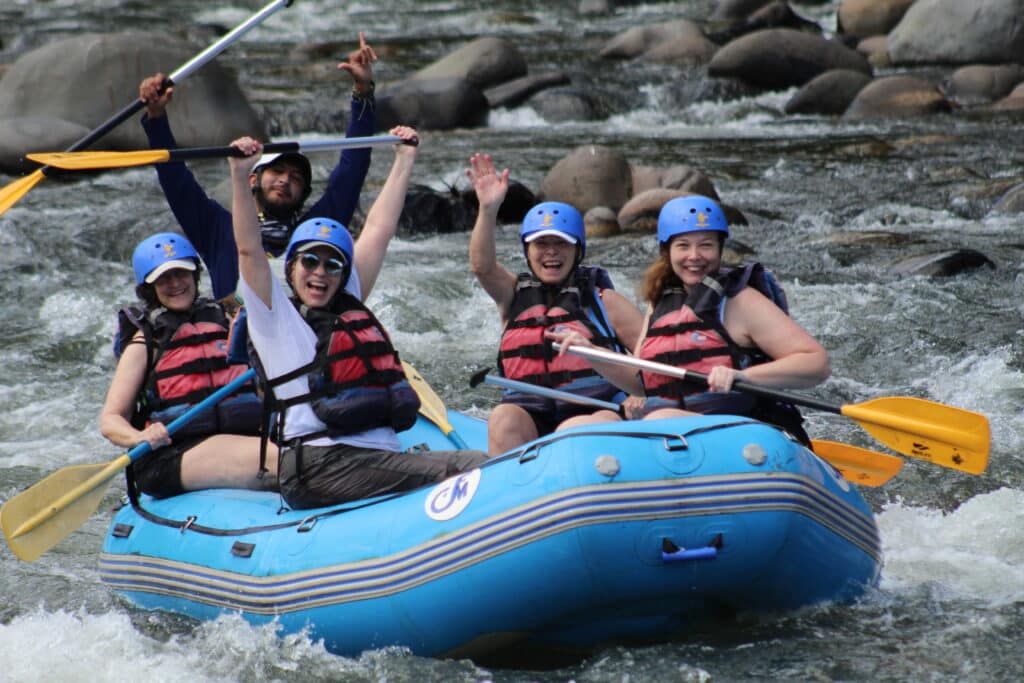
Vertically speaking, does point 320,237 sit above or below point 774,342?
above

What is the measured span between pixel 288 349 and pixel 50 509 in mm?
1141

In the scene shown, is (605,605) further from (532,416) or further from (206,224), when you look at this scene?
(206,224)

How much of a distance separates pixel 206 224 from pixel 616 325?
1.62 m

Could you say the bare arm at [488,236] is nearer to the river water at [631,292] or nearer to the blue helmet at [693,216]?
the blue helmet at [693,216]

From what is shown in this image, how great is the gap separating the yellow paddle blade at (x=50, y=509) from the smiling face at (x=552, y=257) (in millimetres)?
1531

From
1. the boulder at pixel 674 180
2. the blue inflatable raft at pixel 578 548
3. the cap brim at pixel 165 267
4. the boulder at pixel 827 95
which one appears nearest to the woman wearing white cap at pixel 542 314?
the blue inflatable raft at pixel 578 548

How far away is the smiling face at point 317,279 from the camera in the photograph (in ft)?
13.9

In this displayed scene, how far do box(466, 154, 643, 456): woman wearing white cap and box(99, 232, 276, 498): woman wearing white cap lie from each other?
2.81ft

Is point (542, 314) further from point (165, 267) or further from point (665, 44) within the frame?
point (665, 44)

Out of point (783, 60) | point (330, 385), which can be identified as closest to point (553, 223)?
point (330, 385)

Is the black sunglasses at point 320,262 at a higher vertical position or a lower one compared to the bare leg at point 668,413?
higher

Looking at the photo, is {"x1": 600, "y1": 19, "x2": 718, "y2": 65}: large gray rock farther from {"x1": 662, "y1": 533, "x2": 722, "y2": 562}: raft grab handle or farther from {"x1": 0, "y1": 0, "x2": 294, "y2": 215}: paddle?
{"x1": 662, "y1": 533, "x2": 722, "y2": 562}: raft grab handle

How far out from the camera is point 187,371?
476 cm

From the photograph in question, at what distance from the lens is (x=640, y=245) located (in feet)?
31.5
